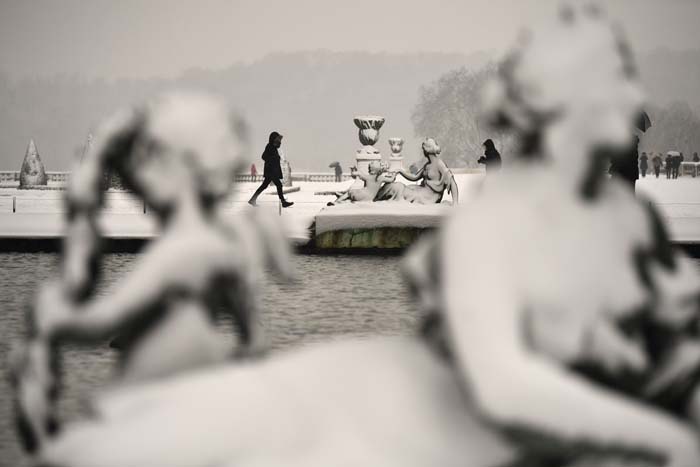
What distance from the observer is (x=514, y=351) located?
196cm

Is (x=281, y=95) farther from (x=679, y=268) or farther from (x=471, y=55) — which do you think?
(x=679, y=268)

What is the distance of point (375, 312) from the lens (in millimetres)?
8727

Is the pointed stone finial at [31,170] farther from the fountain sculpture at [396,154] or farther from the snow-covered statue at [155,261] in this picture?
the snow-covered statue at [155,261]

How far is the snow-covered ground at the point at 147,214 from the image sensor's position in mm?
15578

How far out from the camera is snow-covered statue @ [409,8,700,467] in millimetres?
1962

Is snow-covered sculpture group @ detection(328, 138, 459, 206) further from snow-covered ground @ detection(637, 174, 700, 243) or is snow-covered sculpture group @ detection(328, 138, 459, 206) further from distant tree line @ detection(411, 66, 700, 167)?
distant tree line @ detection(411, 66, 700, 167)

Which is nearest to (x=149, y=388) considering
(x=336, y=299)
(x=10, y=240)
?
(x=336, y=299)

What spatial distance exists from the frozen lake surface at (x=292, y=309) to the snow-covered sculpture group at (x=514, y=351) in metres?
2.33

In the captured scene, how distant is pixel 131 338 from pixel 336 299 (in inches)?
283

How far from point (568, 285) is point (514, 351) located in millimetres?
182

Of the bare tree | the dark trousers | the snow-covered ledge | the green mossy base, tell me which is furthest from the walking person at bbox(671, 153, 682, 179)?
the green mossy base

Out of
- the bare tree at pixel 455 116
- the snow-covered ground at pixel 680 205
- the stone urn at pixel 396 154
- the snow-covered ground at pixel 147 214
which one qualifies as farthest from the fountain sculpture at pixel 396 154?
the bare tree at pixel 455 116

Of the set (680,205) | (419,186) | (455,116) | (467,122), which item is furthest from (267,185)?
(467,122)

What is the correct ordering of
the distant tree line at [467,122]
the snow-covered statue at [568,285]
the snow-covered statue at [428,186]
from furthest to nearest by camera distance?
the distant tree line at [467,122], the snow-covered statue at [428,186], the snow-covered statue at [568,285]
